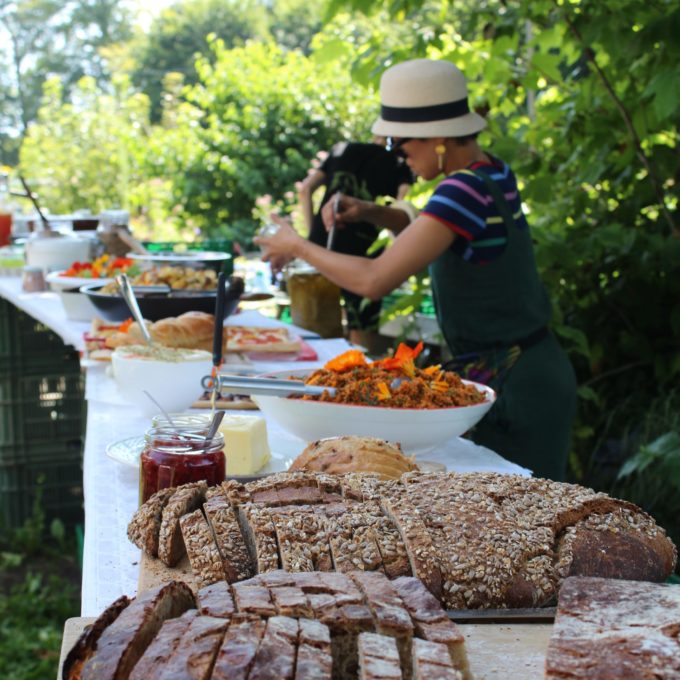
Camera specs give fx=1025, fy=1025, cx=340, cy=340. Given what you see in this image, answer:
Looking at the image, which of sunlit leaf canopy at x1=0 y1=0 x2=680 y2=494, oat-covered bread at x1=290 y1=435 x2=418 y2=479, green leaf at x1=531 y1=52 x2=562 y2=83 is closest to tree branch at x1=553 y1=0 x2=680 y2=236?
sunlit leaf canopy at x1=0 y1=0 x2=680 y2=494

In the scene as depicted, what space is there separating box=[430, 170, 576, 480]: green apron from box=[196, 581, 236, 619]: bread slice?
250cm

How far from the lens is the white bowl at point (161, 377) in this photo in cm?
280

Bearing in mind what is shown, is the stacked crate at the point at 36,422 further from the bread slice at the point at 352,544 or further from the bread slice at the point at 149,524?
the bread slice at the point at 352,544

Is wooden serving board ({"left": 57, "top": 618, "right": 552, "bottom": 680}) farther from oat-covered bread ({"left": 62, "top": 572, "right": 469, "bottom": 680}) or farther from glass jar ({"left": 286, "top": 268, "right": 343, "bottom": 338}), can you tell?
glass jar ({"left": 286, "top": 268, "right": 343, "bottom": 338})

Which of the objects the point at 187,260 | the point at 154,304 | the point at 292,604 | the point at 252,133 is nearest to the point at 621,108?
the point at 187,260

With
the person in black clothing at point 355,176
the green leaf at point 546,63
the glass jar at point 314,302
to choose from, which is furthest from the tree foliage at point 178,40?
the glass jar at point 314,302

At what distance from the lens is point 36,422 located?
6035 mm

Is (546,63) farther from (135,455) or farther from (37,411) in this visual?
(135,455)

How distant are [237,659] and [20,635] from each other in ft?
12.6

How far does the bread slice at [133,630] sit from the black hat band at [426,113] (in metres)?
2.60

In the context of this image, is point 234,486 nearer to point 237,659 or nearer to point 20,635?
point 237,659

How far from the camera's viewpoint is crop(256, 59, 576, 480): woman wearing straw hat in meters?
3.57

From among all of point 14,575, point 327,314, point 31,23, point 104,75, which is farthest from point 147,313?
point 31,23

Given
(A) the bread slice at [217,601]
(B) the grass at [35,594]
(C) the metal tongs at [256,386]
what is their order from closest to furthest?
(A) the bread slice at [217,601], (C) the metal tongs at [256,386], (B) the grass at [35,594]
